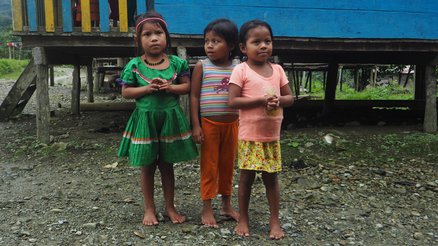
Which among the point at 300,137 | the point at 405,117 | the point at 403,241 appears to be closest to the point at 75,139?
the point at 300,137

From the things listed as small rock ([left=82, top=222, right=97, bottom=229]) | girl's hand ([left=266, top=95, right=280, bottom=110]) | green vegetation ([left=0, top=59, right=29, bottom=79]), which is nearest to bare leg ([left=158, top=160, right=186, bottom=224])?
small rock ([left=82, top=222, right=97, bottom=229])

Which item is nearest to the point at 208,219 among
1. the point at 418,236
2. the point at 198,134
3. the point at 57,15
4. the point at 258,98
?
the point at 198,134

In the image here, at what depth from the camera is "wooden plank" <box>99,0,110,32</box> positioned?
5859 mm

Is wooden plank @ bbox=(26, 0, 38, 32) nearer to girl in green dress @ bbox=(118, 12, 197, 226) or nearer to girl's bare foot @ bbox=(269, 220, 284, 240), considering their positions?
girl in green dress @ bbox=(118, 12, 197, 226)

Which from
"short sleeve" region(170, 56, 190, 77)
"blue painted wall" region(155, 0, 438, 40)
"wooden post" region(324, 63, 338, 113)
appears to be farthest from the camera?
"wooden post" region(324, 63, 338, 113)

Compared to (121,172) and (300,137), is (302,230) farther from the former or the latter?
(300,137)

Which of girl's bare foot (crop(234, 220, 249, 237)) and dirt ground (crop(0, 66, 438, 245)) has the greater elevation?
girl's bare foot (crop(234, 220, 249, 237))

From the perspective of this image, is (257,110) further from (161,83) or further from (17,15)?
(17,15)

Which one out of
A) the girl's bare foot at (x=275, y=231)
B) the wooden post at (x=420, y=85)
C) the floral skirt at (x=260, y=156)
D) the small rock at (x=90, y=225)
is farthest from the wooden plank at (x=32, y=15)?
the wooden post at (x=420, y=85)

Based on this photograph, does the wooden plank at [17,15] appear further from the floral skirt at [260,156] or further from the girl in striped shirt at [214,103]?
the floral skirt at [260,156]

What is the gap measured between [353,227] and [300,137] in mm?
3109

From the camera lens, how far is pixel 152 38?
3.02 metres

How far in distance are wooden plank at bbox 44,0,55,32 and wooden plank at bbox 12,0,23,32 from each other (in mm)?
347

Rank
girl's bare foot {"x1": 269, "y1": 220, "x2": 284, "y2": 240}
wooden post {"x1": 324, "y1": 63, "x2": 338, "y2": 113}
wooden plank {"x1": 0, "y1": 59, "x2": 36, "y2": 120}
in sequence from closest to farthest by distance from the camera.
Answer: girl's bare foot {"x1": 269, "y1": 220, "x2": 284, "y2": 240}
wooden plank {"x1": 0, "y1": 59, "x2": 36, "y2": 120}
wooden post {"x1": 324, "y1": 63, "x2": 338, "y2": 113}
